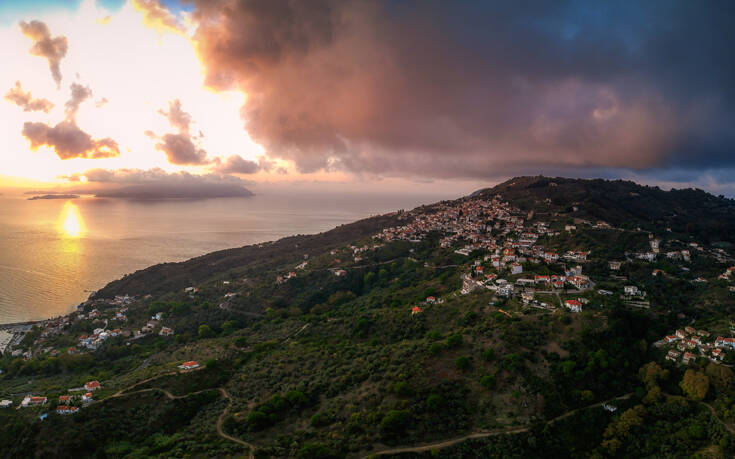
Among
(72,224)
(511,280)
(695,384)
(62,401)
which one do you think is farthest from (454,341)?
(72,224)

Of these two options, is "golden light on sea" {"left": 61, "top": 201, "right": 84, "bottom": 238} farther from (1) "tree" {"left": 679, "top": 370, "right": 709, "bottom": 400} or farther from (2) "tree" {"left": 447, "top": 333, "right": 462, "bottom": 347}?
(1) "tree" {"left": 679, "top": 370, "right": 709, "bottom": 400}

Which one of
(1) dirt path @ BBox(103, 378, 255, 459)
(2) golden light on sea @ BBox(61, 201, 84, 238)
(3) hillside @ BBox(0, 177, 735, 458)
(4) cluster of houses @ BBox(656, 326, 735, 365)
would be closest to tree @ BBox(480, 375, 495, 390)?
(3) hillside @ BBox(0, 177, 735, 458)

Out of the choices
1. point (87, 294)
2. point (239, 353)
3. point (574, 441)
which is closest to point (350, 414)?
point (574, 441)

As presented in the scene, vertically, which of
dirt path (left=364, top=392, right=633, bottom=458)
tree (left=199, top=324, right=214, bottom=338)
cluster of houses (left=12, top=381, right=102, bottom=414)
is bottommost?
tree (left=199, top=324, right=214, bottom=338)

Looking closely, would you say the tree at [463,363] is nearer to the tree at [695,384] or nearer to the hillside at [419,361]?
the hillside at [419,361]

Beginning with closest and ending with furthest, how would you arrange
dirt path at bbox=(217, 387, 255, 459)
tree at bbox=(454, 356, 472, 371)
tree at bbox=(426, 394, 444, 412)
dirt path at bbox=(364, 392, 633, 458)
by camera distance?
dirt path at bbox=(364, 392, 633, 458), dirt path at bbox=(217, 387, 255, 459), tree at bbox=(426, 394, 444, 412), tree at bbox=(454, 356, 472, 371)

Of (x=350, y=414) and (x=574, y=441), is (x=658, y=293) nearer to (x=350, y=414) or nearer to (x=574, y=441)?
(x=574, y=441)
